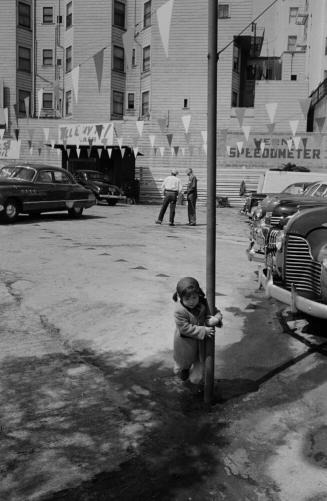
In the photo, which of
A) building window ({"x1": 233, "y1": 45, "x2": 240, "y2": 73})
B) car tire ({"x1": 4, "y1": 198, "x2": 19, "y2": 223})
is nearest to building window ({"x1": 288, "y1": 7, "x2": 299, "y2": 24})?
building window ({"x1": 233, "y1": 45, "x2": 240, "y2": 73})

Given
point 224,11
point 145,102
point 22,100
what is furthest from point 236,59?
point 22,100

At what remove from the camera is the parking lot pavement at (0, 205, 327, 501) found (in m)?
2.82

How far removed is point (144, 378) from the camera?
4.19 m

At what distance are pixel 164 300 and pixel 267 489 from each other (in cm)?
380

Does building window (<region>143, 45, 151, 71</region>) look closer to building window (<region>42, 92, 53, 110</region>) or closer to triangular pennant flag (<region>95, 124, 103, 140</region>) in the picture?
triangular pennant flag (<region>95, 124, 103, 140</region>)

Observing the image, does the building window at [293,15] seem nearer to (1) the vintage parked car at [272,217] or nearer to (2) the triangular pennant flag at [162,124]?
(2) the triangular pennant flag at [162,124]

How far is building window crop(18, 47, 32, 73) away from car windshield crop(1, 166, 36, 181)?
2473 cm

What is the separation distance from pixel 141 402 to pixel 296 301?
1.62m

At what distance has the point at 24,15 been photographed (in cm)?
3662

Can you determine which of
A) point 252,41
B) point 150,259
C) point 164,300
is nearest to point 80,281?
point 164,300

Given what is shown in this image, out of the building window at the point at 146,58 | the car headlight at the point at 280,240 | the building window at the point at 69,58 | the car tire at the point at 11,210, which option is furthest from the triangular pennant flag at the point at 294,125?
the car headlight at the point at 280,240

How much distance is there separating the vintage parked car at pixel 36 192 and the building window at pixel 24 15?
25.6m

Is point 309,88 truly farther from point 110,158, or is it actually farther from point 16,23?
point 16,23

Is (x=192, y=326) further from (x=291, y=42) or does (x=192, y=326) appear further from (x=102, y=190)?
(x=291, y=42)
